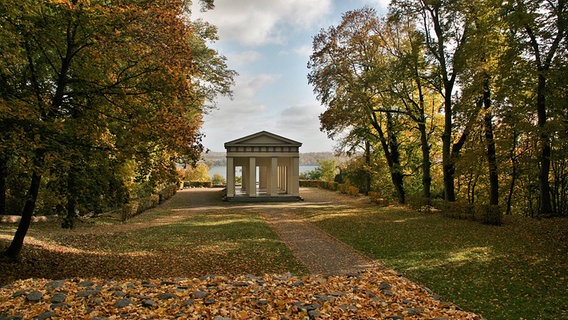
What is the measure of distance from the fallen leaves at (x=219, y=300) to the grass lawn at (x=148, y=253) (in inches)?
67.1

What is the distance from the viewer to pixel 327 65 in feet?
80.5

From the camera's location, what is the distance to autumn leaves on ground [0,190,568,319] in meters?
6.26

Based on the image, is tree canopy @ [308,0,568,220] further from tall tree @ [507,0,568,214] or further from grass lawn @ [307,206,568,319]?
grass lawn @ [307,206,568,319]

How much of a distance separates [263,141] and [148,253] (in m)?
20.5

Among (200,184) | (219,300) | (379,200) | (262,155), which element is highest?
(262,155)

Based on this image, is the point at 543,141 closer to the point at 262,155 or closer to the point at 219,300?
the point at 219,300

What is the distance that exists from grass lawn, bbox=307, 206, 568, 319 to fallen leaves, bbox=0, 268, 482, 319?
38.2 inches

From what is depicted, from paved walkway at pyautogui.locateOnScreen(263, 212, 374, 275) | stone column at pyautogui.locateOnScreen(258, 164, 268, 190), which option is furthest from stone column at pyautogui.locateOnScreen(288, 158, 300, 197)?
paved walkway at pyautogui.locateOnScreen(263, 212, 374, 275)

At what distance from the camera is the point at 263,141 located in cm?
3108

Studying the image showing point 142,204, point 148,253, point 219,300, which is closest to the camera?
Answer: point 219,300

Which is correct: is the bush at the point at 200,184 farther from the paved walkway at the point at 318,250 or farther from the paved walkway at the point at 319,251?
the paved walkway at the point at 319,251

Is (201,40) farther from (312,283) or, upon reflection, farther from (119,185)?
(312,283)

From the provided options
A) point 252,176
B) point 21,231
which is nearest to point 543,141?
point 21,231

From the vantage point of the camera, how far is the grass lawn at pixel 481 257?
720 centimetres
